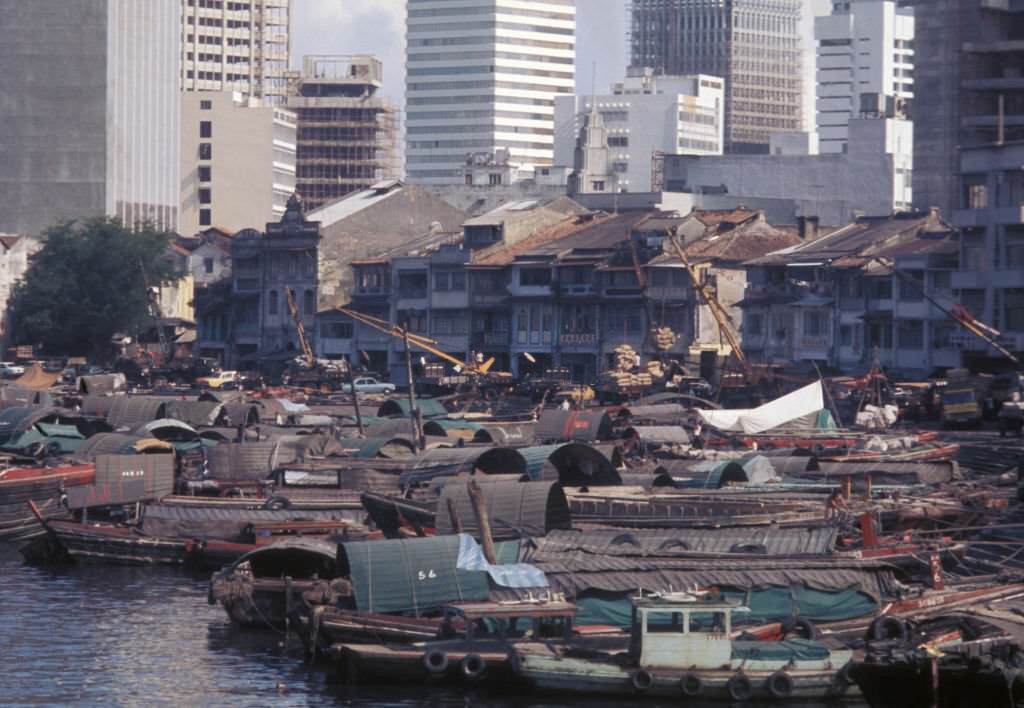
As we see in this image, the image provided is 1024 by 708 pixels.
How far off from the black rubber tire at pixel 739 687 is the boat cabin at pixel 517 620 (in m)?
3.75

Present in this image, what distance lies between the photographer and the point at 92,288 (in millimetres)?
152750

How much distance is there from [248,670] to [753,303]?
74.5 m

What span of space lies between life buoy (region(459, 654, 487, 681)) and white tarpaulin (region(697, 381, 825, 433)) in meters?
49.3

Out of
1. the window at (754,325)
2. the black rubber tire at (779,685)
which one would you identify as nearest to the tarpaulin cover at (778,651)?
the black rubber tire at (779,685)

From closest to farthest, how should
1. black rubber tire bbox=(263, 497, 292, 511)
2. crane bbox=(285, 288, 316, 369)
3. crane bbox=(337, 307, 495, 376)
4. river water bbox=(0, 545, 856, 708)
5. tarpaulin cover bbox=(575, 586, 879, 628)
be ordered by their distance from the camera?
river water bbox=(0, 545, 856, 708)
tarpaulin cover bbox=(575, 586, 879, 628)
black rubber tire bbox=(263, 497, 292, 511)
crane bbox=(337, 307, 495, 376)
crane bbox=(285, 288, 316, 369)

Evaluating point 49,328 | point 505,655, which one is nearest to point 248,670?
point 505,655

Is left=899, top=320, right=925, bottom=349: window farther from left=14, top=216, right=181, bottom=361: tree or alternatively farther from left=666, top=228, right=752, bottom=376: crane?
left=14, top=216, right=181, bottom=361: tree

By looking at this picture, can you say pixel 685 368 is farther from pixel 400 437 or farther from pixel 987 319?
pixel 400 437

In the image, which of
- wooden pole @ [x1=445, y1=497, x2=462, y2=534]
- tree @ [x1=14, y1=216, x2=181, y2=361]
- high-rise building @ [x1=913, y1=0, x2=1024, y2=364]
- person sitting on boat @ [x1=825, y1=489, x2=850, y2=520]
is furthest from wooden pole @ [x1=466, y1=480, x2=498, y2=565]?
tree @ [x1=14, y1=216, x2=181, y2=361]

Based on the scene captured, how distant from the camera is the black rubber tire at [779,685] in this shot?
4116 cm

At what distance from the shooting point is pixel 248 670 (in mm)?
46438

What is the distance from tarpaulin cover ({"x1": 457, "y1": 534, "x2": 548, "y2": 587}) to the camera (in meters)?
44.7

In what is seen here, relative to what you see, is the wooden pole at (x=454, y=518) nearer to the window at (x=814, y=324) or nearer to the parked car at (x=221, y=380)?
the window at (x=814, y=324)

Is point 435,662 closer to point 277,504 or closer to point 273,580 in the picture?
point 273,580
